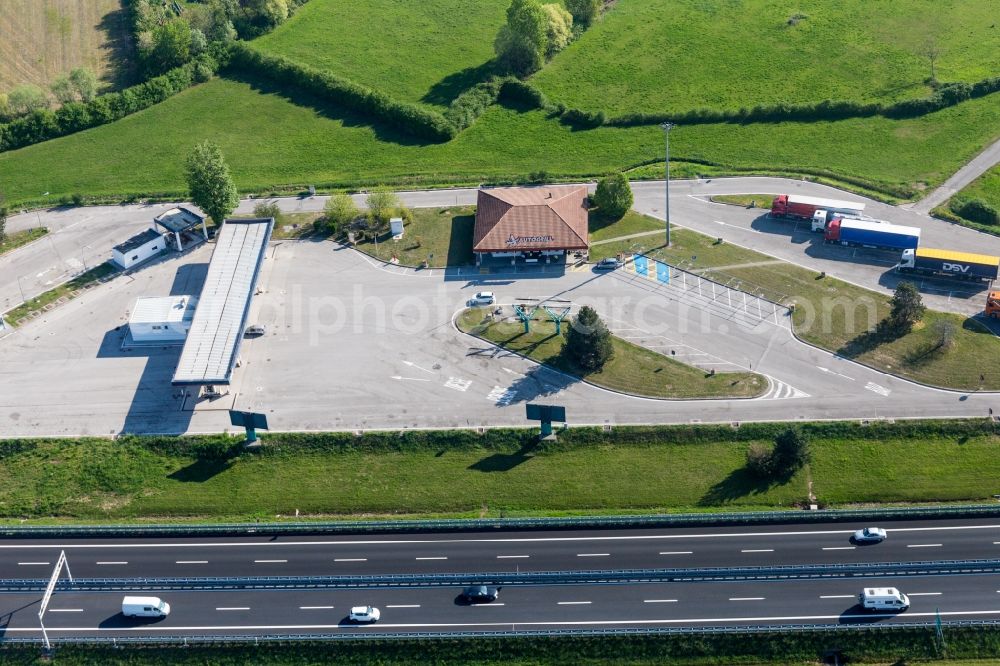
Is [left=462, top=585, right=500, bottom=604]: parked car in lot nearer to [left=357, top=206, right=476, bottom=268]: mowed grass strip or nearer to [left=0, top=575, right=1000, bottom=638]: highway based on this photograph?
[left=0, top=575, right=1000, bottom=638]: highway

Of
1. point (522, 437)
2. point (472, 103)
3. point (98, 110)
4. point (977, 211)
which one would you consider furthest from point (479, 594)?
point (98, 110)

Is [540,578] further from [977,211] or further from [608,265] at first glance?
[977,211]

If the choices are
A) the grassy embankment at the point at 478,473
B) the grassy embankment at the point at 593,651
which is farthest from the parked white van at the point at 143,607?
the grassy embankment at the point at 478,473

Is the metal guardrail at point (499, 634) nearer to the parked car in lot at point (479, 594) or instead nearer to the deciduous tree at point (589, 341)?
the parked car in lot at point (479, 594)

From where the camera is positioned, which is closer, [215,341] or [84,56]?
[215,341]

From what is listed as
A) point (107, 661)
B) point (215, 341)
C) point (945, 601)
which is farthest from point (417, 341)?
point (945, 601)

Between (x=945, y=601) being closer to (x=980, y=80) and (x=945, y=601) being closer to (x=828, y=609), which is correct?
(x=828, y=609)
